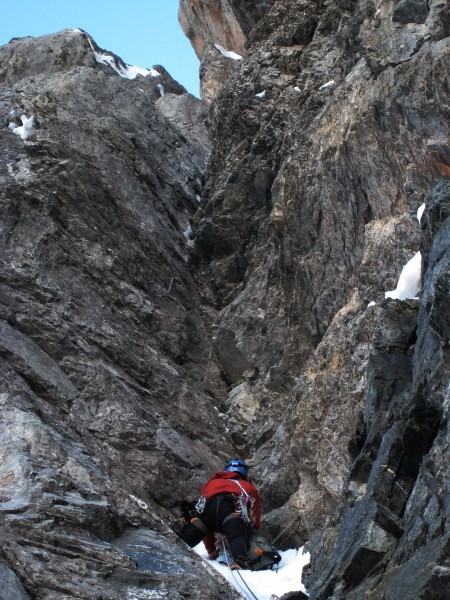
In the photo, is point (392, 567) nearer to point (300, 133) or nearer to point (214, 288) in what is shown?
point (300, 133)

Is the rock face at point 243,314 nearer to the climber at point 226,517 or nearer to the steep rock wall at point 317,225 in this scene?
the steep rock wall at point 317,225

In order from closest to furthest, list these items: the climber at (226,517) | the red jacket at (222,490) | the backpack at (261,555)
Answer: the backpack at (261,555) < the climber at (226,517) < the red jacket at (222,490)

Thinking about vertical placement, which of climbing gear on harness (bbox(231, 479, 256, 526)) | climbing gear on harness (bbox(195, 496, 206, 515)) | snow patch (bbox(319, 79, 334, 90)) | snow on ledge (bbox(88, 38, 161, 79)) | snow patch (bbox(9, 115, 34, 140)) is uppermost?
snow on ledge (bbox(88, 38, 161, 79))

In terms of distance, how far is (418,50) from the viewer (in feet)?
48.2

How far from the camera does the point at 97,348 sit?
16.3 meters

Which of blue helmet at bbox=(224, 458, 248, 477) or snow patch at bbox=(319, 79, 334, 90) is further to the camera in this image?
snow patch at bbox=(319, 79, 334, 90)

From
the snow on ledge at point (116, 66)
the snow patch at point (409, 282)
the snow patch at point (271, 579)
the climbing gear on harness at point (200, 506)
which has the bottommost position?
the snow patch at point (271, 579)

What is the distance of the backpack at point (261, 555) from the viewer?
11.9 m

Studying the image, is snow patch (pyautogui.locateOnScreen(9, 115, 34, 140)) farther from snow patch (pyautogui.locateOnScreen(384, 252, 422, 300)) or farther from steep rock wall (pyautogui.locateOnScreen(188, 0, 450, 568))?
snow patch (pyautogui.locateOnScreen(384, 252, 422, 300))

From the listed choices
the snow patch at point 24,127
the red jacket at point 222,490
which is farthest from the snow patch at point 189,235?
the red jacket at point 222,490

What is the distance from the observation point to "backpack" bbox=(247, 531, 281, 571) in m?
11.9

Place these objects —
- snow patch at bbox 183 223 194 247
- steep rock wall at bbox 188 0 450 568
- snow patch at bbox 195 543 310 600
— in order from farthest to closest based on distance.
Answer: snow patch at bbox 183 223 194 247 → steep rock wall at bbox 188 0 450 568 → snow patch at bbox 195 543 310 600

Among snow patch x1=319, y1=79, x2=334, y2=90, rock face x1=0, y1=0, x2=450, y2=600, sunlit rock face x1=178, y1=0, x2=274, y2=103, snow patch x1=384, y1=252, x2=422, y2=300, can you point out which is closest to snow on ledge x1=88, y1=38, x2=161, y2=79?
sunlit rock face x1=178, y1=0, x2=274, y2=103

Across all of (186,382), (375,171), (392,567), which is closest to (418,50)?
(375,171)
